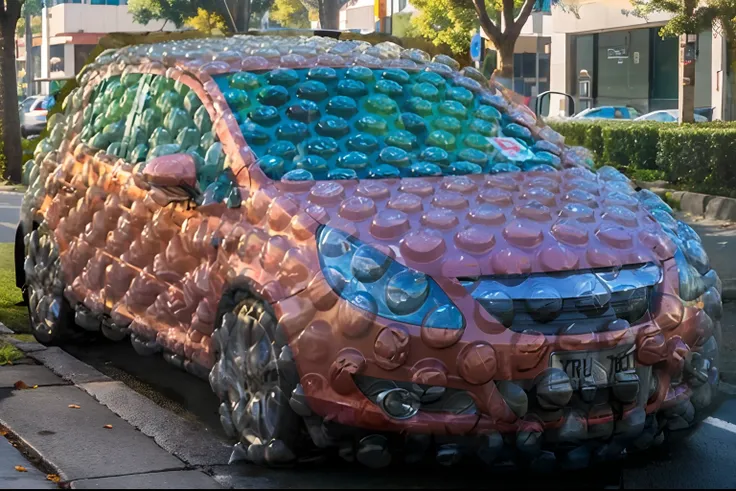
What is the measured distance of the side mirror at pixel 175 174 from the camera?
18.1 feet

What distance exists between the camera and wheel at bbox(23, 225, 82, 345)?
7.43 meters

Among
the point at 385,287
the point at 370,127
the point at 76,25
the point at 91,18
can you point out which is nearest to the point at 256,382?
the point at 385,287

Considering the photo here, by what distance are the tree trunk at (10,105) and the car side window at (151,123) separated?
46.3 feet

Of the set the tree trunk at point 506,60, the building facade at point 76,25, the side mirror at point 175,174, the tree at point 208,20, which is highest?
the building facade at point 76,25

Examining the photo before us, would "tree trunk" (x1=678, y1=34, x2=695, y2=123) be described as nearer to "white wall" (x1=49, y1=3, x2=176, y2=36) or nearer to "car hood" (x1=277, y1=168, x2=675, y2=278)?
"car hood" (x1=277, y1=168, x2=675, y2=278)

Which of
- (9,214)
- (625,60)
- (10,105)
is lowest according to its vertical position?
(9,214)

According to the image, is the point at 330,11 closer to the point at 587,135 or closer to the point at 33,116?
the point at 587,135

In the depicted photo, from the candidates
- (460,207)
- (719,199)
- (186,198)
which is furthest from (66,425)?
(719,199)

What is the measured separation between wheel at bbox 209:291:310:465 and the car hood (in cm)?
51

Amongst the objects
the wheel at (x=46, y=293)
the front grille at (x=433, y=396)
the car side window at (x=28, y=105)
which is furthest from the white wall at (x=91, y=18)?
the front grille at (x=433, y=396)

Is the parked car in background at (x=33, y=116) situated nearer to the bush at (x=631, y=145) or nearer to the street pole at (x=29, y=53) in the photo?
the bush at (x=631, y=145)

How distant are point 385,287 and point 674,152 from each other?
1222cm

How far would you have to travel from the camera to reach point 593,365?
15.3 feet

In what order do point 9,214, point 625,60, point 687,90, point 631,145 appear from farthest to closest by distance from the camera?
point 625,60
point 687,90
point 631,145
point 9,214
